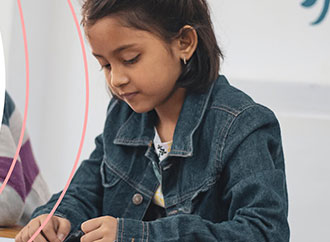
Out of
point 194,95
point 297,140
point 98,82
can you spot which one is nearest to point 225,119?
point 194,95

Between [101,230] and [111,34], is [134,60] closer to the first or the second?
[111,34]

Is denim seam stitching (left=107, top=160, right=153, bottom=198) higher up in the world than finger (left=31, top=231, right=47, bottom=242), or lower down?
higher up

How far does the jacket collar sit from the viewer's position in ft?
2.54

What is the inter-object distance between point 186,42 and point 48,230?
0.32 metres

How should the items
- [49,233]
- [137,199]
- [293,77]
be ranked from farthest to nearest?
1. [293,77]
2. [137,199]
3. [49,233]

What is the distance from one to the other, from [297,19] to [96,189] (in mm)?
691

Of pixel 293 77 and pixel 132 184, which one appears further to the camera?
pixel 293 77

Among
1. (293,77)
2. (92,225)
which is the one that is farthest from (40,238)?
(293,77)

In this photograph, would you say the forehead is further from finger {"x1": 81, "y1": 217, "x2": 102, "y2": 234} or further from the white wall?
the white wall

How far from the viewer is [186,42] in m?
0.80

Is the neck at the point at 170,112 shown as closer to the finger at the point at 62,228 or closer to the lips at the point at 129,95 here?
the lips at the point at 129,95

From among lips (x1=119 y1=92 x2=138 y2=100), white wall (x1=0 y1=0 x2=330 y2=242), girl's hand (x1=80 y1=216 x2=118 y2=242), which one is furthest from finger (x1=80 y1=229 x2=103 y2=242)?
white wall (x1=0 y1=0 x2=330 y2=242)

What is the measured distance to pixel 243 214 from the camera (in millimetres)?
666

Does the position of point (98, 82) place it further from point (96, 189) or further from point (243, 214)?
point (243, 214)
